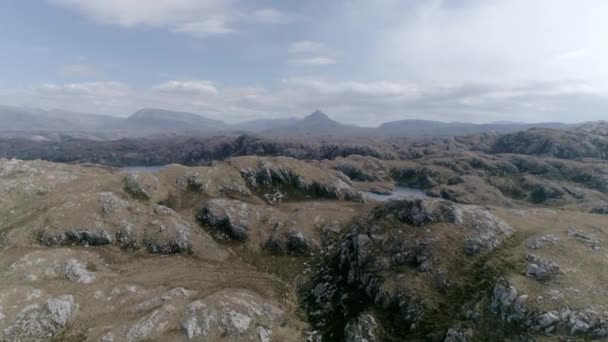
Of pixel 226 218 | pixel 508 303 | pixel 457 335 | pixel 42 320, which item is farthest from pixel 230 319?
pixel 508 303

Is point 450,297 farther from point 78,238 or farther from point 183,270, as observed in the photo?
point 78,238

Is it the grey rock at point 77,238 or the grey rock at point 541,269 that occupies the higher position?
the grey rock at point 541,269

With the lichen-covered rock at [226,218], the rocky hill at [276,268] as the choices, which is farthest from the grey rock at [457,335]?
the lichen-covered rock at [226,218]

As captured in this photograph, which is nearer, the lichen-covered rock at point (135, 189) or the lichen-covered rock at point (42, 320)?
the lichen-covered rock at point (42, 320)

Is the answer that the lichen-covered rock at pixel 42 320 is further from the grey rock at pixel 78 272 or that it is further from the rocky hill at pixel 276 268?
the grey rock at pixel 78 272

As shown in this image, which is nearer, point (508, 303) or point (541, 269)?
point (508, 303)

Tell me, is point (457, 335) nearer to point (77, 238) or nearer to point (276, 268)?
point (276, 268)

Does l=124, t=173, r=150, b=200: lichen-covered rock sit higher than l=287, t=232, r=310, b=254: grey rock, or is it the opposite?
l=124, t=173, r=150, b=200: lichen-covered rock

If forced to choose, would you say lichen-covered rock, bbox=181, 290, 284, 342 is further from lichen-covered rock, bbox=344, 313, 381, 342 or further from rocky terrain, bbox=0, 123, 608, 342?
lichen-covered rock, bbox=344, 313, 381, 342

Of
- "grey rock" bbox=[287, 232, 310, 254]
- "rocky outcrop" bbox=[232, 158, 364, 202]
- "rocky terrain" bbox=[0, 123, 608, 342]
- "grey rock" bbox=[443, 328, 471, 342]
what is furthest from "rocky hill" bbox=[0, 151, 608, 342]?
"rocky outcrop" bbox=[232, 158, 364, 202]
